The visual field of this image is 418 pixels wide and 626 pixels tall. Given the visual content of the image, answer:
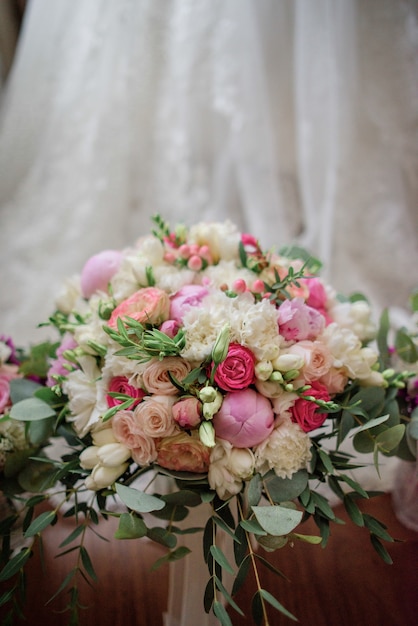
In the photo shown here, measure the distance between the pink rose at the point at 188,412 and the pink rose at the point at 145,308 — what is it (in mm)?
92

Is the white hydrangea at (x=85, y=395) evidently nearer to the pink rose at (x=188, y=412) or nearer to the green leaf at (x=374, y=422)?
the pink rose at (x=188, y=412)

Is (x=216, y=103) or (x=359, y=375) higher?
(x=216, y=103)

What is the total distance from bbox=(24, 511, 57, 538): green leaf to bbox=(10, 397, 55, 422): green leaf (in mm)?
100

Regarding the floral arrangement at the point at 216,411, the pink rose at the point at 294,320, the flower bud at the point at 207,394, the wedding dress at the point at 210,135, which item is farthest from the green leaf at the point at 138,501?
the wedding dress at the point at 210,135

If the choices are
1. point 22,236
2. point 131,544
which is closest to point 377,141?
Result: point 22,236

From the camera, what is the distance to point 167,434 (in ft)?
1.43

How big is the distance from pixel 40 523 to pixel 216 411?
0.22 meters

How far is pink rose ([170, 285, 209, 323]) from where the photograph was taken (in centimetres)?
48

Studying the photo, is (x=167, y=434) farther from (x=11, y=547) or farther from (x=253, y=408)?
(x=11, y=547)

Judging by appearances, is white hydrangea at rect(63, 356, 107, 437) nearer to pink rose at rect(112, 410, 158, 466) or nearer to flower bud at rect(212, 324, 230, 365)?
pink rose at rect(112, 410, 158, 466)

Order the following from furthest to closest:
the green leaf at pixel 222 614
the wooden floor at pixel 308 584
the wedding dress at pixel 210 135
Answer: the wedding dress at pixel 210 135 < the wooden floor at pixel 308 584 < the green leaf at pixel 222 614

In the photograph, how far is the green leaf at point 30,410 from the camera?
499 mm

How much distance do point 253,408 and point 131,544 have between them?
29 cm

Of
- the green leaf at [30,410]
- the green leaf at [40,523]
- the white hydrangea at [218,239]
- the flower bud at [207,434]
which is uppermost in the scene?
the white hydrangea at [218,239]
